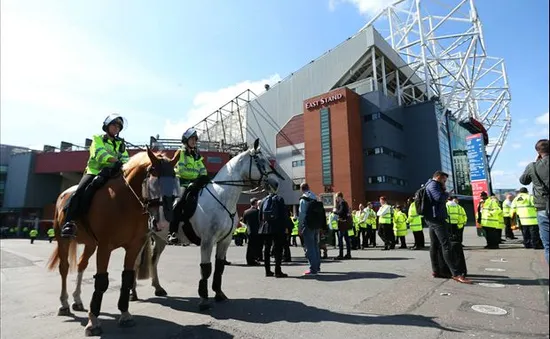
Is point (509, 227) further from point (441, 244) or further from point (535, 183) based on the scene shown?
point (535, 183)

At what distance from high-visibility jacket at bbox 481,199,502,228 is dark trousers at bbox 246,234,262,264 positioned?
8.32m

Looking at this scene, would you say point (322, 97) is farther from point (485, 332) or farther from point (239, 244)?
point (485, 332)

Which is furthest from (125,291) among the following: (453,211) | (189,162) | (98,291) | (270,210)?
(453,211)

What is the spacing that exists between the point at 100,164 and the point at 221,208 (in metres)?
1.97

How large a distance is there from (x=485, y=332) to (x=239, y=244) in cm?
1859

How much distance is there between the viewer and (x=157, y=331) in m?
3.93

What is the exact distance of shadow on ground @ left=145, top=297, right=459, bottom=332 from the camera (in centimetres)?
396

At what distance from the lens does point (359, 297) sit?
5180 millimetres

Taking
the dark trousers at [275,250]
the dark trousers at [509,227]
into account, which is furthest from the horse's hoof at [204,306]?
the dark trousers at [509,227]

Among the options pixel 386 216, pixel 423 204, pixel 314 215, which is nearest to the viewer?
pixel 423 204

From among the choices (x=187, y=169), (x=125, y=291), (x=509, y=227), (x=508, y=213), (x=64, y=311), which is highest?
(x=187, y=169)

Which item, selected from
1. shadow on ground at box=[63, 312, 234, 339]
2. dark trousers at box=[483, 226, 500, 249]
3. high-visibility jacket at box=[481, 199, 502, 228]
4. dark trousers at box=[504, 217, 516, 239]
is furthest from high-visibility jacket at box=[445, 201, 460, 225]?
shadow on ground at box=[63, 312, 234, 339]

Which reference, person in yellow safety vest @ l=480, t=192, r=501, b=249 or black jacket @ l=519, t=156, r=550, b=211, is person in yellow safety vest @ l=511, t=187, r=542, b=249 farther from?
black jacket @ l=519, t=156, r=550, b=211

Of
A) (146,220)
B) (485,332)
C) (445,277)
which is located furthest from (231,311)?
(445,277)
